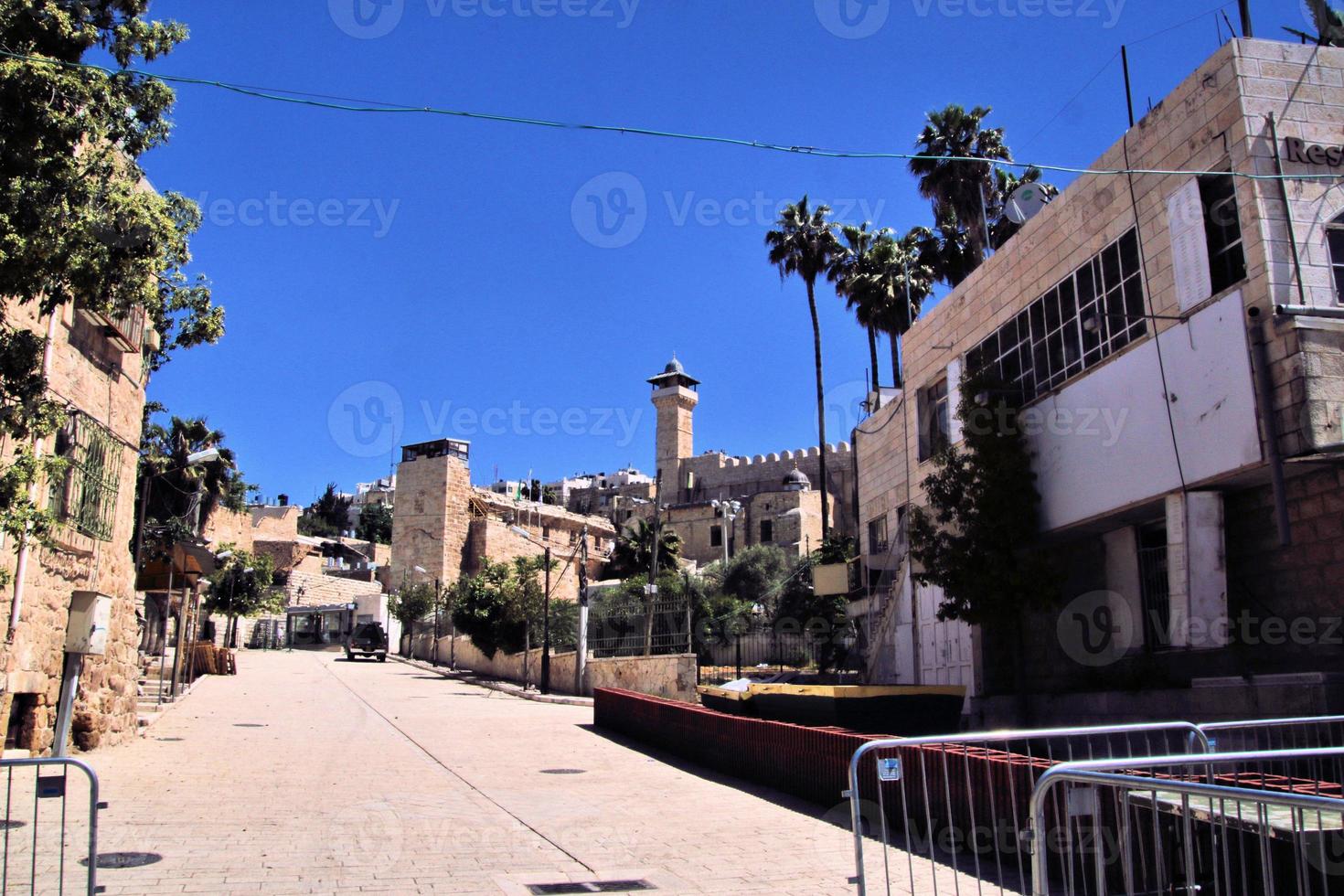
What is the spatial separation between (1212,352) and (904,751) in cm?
625

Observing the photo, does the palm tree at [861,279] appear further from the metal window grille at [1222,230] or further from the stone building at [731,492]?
the stone building at [731,492]

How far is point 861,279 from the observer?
28.8m

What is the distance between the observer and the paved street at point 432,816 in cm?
691

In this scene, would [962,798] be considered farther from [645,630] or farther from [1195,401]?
[645,630]

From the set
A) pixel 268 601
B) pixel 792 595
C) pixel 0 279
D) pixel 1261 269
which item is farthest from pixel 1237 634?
pixel 268 601

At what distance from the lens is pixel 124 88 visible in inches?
323

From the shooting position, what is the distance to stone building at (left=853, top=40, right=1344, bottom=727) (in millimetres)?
10242

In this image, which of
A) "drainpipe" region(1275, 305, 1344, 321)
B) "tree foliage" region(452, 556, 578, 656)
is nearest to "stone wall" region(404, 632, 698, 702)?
"tree foliage" region(452, 556, 578, 656)

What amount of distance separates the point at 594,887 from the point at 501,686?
24.3 m

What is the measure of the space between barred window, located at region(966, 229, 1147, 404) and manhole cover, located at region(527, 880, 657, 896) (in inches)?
348

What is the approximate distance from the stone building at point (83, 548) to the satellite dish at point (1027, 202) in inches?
548

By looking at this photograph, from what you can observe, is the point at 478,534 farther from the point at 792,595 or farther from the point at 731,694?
the point at 731,694

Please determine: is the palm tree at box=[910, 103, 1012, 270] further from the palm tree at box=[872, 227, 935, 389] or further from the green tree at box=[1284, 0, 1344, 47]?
the green tree at box=[1284, 0, 1344, 47]

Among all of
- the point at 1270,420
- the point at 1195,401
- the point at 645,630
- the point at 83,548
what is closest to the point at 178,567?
the point at 83,548
